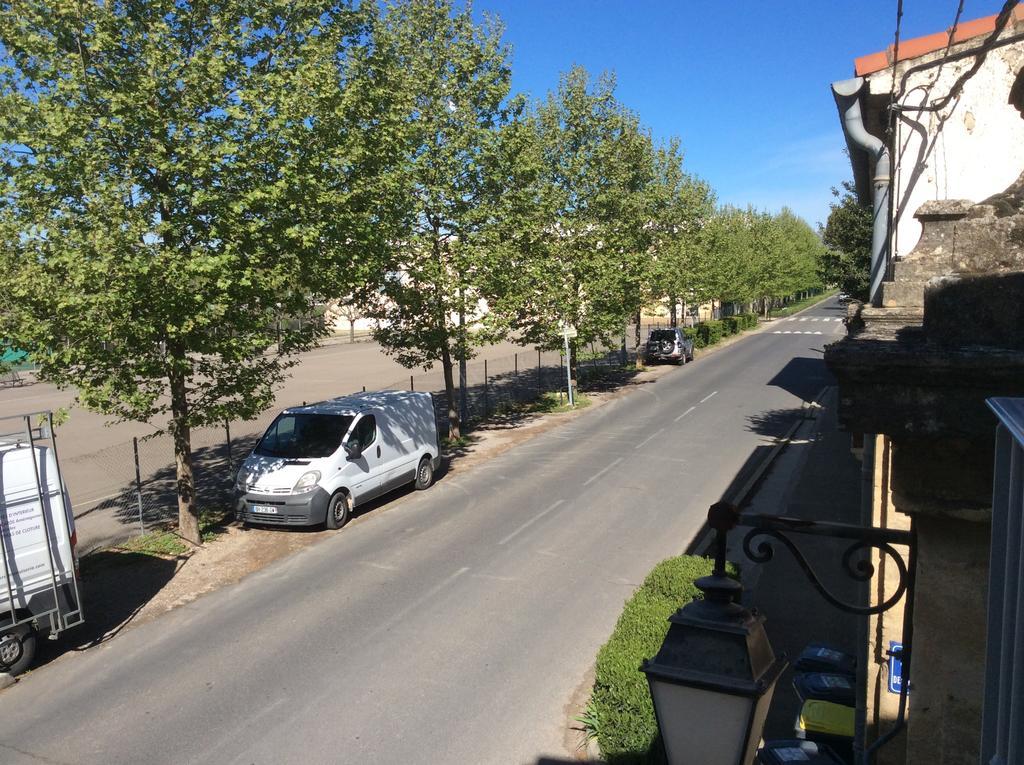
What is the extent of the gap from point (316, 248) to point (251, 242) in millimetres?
969

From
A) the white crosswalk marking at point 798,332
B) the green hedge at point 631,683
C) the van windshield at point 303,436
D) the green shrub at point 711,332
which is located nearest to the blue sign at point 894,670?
the green hedge at point 631,683

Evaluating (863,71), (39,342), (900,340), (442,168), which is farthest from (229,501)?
(900,340)

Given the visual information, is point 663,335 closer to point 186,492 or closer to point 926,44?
point 186,492

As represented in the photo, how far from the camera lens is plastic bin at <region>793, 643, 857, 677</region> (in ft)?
22.3

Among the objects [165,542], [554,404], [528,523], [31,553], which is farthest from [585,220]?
[31,553]

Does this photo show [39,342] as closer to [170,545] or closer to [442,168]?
[170,545]

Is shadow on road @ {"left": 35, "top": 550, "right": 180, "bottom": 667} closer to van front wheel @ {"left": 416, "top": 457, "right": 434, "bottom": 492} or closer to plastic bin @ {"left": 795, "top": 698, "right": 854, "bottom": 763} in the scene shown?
van front wheel @ {"left": 416, "top": 457, "right": 434, "bottom": 492}

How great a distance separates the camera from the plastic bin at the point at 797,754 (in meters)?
5.38

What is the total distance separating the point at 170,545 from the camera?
11.6 m

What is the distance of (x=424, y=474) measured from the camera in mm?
15031

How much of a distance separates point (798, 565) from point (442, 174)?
41.6 feet

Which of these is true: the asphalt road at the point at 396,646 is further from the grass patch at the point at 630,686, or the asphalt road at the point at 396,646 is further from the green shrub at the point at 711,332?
the green shrub at the point at 711,332

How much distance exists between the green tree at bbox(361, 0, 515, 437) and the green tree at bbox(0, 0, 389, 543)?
5183mm

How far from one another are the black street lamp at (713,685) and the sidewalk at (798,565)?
2.36 metres
